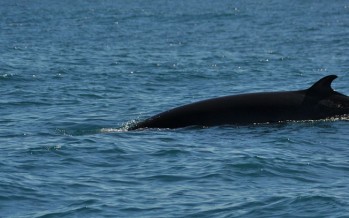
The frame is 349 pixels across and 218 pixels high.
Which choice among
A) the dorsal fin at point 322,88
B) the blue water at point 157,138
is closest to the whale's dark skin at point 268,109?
the dorsal fin at point 322,88

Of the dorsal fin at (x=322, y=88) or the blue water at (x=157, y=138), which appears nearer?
the blue water at (x=157, y=138)

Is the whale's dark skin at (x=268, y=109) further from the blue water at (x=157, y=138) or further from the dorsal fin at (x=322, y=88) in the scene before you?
the blue water at (x=157, y=138)

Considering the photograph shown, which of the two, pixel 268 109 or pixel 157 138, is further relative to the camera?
pixel 268 109

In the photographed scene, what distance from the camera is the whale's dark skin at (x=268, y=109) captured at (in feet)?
62.4

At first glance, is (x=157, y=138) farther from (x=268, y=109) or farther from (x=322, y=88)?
(x=322, y=88)

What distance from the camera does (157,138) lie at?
1809 centimetres

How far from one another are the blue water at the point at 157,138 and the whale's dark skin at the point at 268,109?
267mm

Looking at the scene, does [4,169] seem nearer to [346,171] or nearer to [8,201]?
[8,201]

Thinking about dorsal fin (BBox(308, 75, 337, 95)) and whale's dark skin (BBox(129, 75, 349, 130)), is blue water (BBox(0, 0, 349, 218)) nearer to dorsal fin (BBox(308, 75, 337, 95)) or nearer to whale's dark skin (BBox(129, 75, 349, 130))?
whale's dark skin (BBox(129, 75, 349, 130))

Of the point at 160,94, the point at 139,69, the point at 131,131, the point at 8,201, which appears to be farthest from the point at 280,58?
the point at 8,201

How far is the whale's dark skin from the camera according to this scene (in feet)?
62.4

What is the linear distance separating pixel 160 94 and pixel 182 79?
414 centimetres

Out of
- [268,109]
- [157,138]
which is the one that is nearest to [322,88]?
[268,109]

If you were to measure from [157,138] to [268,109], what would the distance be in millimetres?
2397
